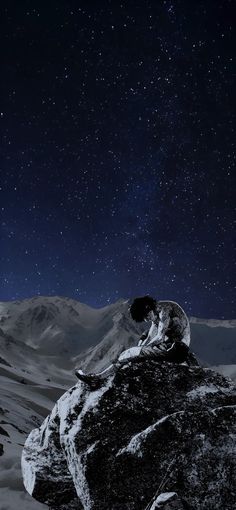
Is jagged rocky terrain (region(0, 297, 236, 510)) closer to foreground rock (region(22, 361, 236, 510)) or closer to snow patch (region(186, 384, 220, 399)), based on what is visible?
foreground rock (region(22, 361, 236, 510))

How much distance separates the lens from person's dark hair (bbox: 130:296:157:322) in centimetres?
516

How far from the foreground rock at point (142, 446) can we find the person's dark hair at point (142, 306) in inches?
40.1

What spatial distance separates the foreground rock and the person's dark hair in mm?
1018

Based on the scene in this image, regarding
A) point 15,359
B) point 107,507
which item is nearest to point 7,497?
point 107,507

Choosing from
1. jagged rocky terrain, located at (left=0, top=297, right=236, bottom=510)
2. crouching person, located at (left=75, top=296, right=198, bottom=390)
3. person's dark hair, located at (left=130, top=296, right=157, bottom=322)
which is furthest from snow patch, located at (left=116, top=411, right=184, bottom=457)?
jagged rocky terrain, located at (left=0, top=297, right=236, bottom=510)

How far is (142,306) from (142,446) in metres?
2.00

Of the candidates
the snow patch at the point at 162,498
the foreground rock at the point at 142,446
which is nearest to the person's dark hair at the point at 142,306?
the foreground rock at the point at 142,446

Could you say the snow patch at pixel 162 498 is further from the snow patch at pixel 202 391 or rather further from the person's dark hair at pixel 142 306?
the person's dark hair at pixel 142 306

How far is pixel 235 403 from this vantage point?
157 inches

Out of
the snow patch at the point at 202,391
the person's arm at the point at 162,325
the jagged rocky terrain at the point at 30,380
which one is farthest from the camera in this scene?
the jagged rocky terrain at the point at 30,380

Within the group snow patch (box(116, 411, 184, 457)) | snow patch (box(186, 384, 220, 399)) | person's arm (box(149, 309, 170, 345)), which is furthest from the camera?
person's arm (box(149, 309, 170, 345))

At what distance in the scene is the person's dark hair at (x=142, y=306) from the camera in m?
5.16

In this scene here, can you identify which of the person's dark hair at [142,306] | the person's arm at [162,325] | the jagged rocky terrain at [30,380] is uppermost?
the person's dark hair at [142,306]

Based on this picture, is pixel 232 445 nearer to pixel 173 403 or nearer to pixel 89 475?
pixel 173 403
